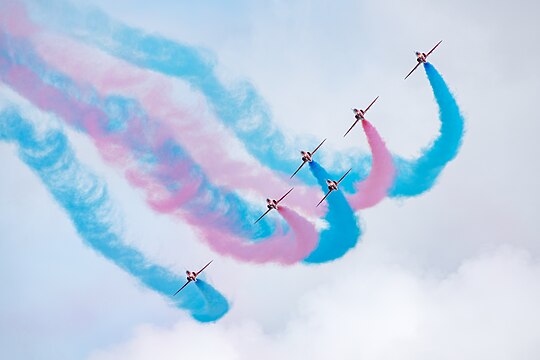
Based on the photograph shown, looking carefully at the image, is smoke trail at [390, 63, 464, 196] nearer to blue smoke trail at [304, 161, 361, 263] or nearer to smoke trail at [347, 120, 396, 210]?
smoke trail at [347, 120, 396, 210]

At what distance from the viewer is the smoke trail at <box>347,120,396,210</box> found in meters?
81.1

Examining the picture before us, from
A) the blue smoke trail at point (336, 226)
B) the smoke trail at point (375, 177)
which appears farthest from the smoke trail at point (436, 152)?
the blue smoke trail at point (336, 226)

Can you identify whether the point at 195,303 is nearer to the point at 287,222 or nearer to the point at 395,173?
the point at 287,222

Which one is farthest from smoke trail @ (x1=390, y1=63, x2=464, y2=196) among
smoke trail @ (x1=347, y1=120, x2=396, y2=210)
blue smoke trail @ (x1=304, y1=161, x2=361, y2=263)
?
blue smoke trail @ (x1=304, y1=161, x2=361, y2=263)

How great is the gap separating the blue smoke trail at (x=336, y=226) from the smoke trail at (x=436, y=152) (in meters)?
3.67

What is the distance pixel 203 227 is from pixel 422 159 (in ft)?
52.4

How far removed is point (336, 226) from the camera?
81.4 meters

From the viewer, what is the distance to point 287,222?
82750 millimetres

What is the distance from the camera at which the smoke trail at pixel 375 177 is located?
266ft

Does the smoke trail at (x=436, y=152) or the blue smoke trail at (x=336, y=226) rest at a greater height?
the smoke trail at (x=436, y=152)

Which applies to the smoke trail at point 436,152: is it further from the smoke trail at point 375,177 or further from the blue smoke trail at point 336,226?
the blue smoke trail at point 336,226

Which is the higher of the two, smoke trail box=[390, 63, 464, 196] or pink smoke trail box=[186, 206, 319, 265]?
smoke trail box=[390, 63, 464, 196]

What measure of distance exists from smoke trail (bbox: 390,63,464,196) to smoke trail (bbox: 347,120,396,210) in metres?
0.71

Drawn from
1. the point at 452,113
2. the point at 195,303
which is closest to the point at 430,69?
the point at 452,113
